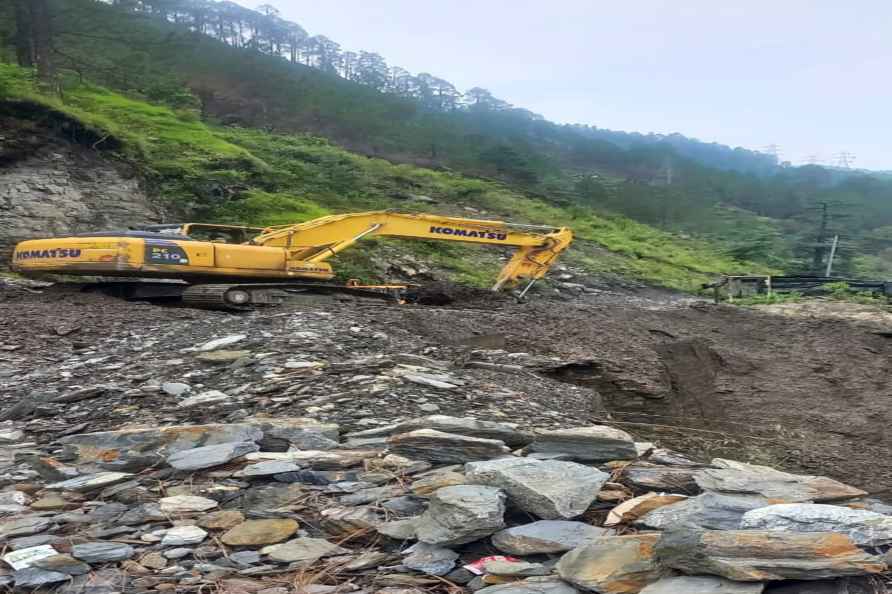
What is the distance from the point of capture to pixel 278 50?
6981 centimetres

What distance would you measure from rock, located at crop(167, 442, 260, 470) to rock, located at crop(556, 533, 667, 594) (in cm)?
210

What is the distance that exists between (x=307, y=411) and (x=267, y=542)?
7.43ft

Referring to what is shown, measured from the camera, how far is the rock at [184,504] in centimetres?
311

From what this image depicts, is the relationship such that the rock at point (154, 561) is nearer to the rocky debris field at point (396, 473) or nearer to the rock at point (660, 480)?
the rocky debris field at point (396, 473)

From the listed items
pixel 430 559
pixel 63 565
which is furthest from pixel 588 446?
pixel 63 565

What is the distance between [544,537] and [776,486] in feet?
4.20

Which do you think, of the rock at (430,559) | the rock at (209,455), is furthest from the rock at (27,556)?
the rock at (430,559)

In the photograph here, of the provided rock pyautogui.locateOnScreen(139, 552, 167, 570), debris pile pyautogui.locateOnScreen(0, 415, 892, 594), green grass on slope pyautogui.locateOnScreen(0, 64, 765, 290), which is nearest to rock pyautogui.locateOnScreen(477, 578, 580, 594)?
debris pile pyautogui.locateOnScreen(0, 415, 892, 594)

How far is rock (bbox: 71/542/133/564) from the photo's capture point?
262cm

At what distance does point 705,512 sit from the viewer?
8.72 ft

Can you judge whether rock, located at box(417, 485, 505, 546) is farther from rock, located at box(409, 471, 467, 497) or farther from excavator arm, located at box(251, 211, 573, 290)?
excavator arm, located at box(251, 211, 573, 290)

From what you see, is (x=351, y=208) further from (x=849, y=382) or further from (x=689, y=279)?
(x=849, y=382)

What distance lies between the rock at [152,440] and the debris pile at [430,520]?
0.03m

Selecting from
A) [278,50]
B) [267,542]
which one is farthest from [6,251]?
[278,50]
